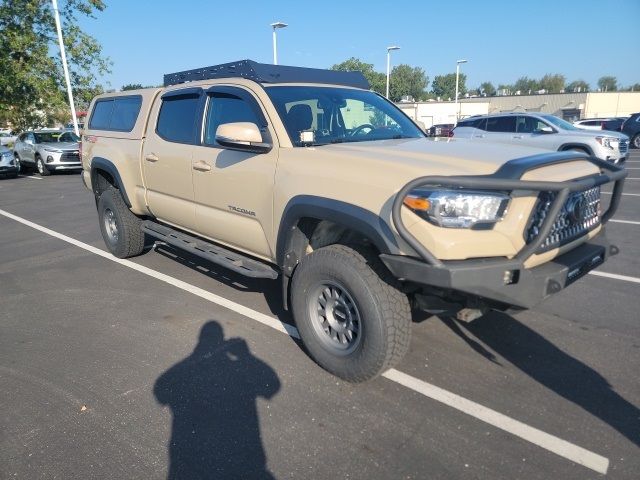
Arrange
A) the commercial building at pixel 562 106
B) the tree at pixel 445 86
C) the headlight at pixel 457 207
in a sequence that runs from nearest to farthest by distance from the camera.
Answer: the headlight at pixel 457 207
the commercial building at pixel 562 106
the tree at pixel 445 86

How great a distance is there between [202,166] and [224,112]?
1.69 ft

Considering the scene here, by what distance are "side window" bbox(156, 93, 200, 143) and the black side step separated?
994 millimetres

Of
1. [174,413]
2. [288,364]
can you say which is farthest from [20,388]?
[288,364]

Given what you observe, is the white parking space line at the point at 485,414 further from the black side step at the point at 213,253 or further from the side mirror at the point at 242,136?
the side mirror at the point at 242,136

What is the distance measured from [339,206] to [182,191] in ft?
7.25

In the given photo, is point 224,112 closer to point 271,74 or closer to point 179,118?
point 271,74

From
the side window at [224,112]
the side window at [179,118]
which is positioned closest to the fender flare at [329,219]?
the side window at [224,112]

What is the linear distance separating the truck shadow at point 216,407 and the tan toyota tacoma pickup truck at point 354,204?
0.53 metres

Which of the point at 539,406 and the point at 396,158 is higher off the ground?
the point at 396,158

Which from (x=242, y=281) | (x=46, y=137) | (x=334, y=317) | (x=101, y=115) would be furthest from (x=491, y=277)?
(x=46, y=137)

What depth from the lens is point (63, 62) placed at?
68.4 feet

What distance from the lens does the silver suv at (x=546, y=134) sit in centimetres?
1192

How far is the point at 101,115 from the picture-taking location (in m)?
6.27

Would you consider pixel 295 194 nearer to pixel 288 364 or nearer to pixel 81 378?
pixel 288 364
